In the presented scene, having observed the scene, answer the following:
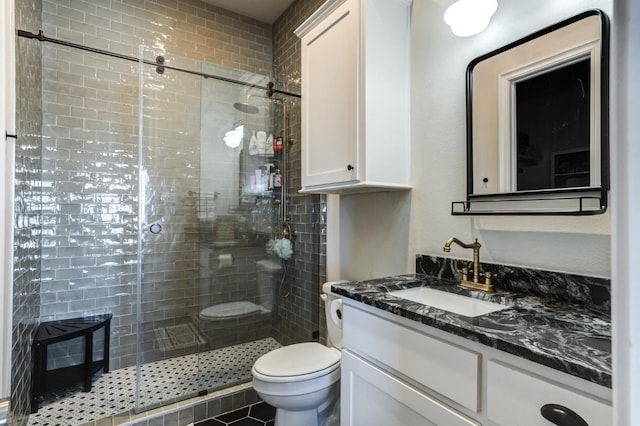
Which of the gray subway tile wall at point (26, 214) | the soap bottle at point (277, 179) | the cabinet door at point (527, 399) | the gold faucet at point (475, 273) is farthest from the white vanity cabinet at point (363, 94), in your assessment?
the gray subway tile wall at point (26, 214)

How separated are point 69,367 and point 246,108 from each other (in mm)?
2238

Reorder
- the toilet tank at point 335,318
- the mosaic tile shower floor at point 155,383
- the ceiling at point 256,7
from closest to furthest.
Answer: the toilet tank at point 335,318 < the mosaic tile shower floor at point 155,383 < the ceiling at point 256,7

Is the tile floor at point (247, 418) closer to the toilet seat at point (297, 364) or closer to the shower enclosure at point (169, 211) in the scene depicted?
the shower enclosure at point (169, 211)

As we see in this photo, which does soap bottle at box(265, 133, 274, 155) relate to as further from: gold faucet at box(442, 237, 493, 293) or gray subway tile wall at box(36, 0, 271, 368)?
gold faucet at box(442, 237, 493, 293)

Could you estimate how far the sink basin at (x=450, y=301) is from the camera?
1171mm

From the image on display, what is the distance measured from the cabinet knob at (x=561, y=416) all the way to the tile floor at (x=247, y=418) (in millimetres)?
1706

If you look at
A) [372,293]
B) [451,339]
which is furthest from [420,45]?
[451,339]

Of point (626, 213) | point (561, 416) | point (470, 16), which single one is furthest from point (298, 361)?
point (470, 16)

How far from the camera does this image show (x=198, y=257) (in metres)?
2.55

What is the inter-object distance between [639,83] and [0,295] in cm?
208

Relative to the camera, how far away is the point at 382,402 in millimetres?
1126

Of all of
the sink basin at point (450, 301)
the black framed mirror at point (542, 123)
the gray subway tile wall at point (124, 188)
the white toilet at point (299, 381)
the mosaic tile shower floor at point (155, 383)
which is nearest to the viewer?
the black framed mirror at point (542, 123)

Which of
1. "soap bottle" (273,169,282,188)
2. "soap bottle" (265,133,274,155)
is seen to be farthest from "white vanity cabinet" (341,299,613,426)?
"soap bottle" (265,133,274,155)

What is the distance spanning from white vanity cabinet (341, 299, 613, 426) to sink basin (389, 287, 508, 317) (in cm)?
23
